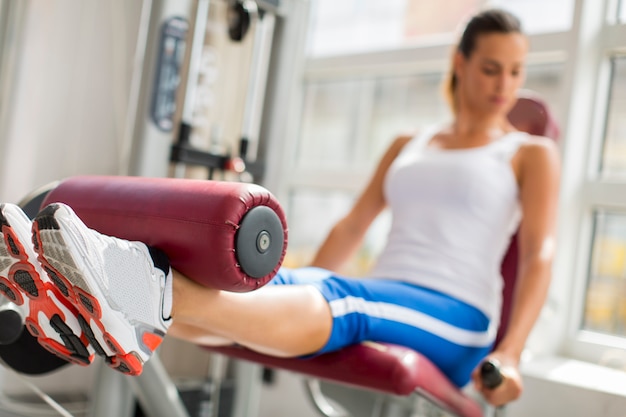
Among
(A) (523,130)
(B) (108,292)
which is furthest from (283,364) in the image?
(A) (523,130)

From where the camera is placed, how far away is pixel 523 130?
1.97 m

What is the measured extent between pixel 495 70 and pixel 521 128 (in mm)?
221

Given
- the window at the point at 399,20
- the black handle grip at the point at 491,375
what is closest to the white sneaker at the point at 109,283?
the black handle grip at the point at 491,375

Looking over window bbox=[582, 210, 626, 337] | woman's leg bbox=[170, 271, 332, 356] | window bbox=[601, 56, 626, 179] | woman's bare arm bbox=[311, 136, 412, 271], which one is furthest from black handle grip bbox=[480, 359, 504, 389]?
window bbox=[601, 56, 626, 179]

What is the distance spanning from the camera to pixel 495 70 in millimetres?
1822

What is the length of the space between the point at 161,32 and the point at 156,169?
366mm

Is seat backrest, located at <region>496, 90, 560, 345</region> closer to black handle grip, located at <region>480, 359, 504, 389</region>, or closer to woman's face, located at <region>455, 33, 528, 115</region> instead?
woman's face, located at <region>455, 33, 528, 115</region>

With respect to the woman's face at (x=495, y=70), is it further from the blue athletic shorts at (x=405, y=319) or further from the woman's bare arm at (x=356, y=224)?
the blue athletic shorts at (x=405, y=319)

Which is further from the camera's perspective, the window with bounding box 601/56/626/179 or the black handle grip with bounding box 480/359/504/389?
the window with bounding box 601/56/626/179

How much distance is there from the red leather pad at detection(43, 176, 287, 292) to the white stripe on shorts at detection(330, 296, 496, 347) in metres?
0.31

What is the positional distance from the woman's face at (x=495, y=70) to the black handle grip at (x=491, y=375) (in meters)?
0.75

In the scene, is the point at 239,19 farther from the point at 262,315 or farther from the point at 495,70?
the point at 262,315

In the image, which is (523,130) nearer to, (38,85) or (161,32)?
(161,32)

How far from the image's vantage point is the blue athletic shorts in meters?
1.40
